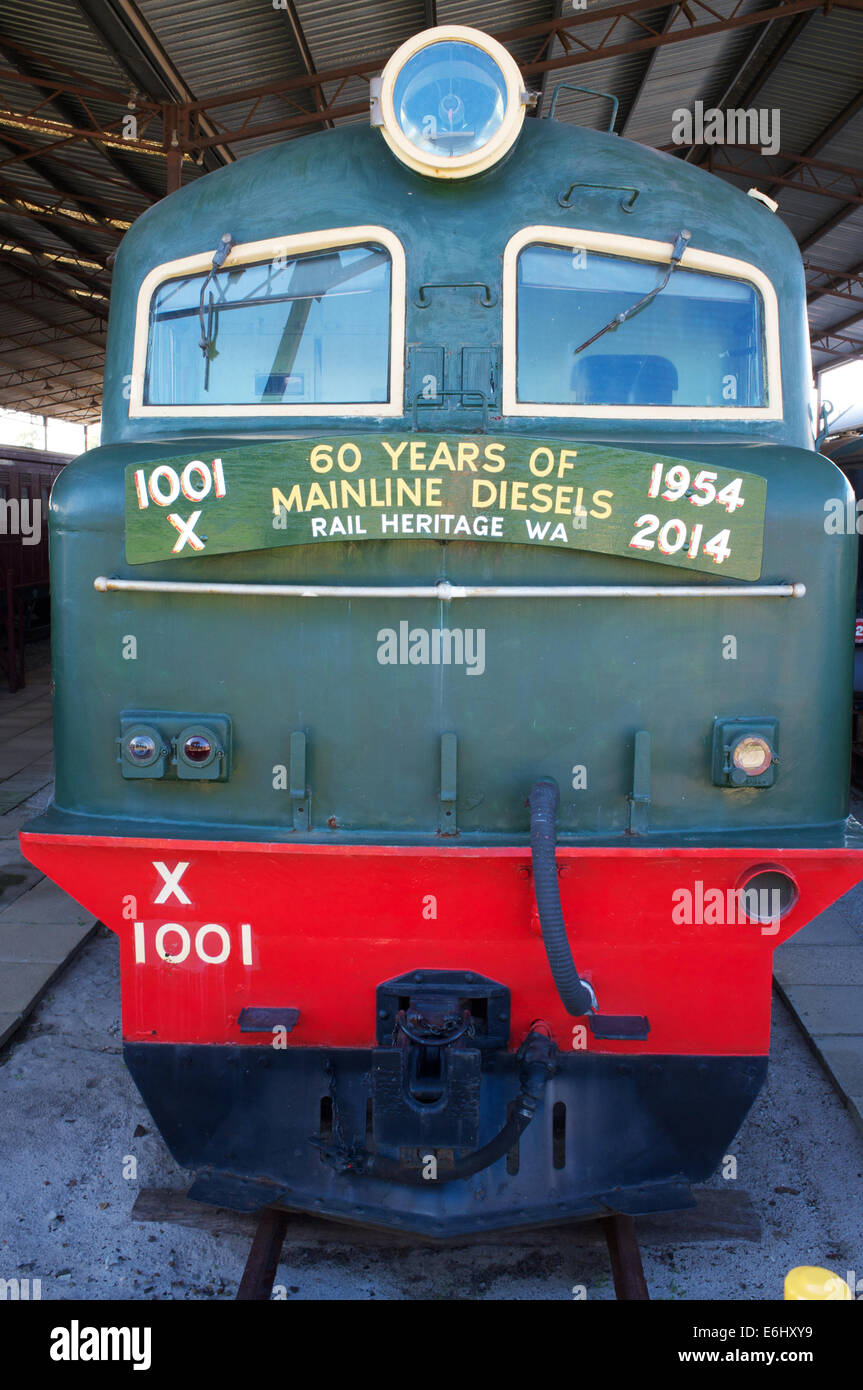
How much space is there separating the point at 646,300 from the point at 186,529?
1.60 metres

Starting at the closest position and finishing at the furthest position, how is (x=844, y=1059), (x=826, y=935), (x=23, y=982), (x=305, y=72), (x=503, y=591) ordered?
(x=503, y=591) < (x=844, y=1059) < (x=23, y=982) < (x=826, y=935) < (x=305, y=72)

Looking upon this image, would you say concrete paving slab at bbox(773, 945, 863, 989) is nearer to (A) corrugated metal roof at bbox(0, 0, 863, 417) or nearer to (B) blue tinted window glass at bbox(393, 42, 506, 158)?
(B) blue tinted window glass at bbox(393, 42, 506, 158)

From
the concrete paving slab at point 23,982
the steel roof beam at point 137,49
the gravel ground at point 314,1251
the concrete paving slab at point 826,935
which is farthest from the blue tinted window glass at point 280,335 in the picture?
the steel roof beam at point 137,49

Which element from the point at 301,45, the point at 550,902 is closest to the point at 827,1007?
the point at 550,902

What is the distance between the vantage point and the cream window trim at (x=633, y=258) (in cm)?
319

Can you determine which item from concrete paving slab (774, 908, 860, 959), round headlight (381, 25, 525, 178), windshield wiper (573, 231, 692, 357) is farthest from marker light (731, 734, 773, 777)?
concrete paving slab (774, 908, 860, 959)

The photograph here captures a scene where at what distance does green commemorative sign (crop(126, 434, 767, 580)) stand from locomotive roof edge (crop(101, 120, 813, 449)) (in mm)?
404

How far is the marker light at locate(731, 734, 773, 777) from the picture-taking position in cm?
289

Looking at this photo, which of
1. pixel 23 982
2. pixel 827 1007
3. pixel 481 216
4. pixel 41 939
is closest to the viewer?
pixel 481 216

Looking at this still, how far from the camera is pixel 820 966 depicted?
5570 mm

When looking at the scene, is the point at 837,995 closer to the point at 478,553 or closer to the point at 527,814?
the point at 527,814

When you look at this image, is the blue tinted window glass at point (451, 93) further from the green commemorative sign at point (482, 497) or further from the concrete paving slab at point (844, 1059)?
the concrete paving slab at point (844, 1059)

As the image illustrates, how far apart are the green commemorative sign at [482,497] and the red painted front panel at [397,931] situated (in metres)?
0.87

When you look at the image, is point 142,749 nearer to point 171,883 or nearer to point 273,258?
point 171,883
